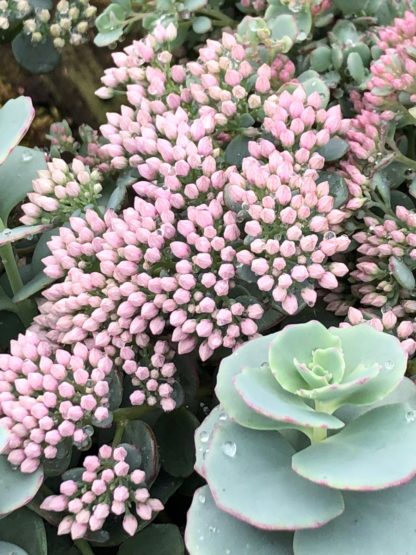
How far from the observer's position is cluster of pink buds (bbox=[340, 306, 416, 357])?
0.99 m

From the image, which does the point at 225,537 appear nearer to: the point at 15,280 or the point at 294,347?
the point at 294,347

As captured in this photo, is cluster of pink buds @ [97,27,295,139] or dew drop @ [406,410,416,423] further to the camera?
cluster of pink buds @ [97,27,295,139]

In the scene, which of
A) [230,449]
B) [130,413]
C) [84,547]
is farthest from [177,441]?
[230,449]

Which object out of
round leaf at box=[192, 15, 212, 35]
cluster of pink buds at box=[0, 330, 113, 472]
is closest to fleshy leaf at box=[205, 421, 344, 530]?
cluster of pink buds at box=[0, 330, 113, 472]

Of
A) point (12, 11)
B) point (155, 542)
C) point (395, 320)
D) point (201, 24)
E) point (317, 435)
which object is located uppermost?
point (12, 11)

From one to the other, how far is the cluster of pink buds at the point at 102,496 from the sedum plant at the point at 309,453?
15cm

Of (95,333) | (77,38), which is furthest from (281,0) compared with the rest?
(95,333)

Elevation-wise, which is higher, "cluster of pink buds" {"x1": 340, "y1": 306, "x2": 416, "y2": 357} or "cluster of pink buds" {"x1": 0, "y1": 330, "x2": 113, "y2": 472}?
"cluster of pink buds" {"x1": 0, "y1": 330, "x2": 113, "y2": 472}

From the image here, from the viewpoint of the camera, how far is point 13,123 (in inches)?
40.9

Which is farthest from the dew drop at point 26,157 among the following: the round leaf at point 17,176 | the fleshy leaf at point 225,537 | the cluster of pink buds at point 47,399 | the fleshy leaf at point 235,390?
the fleshy leaf at point 225,537

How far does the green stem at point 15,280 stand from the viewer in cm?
114

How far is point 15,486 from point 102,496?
0.37 ft

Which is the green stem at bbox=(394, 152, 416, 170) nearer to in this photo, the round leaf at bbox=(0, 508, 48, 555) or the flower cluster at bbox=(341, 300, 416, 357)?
the flower cluster at bbox=(341, 300, 416, 357)

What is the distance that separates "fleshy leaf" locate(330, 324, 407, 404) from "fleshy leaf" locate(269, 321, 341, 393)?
0.09 ft
